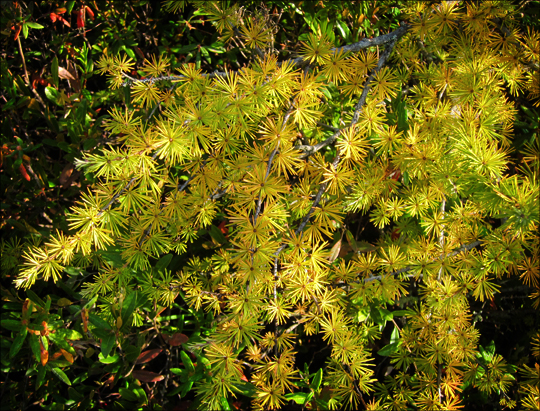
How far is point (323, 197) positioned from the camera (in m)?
1.03

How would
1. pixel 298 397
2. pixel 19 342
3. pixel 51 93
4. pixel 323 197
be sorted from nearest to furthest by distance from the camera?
pixel 323 197
pixel 19 342
pixel 298 397
pixel 51 93

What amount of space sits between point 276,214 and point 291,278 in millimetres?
200

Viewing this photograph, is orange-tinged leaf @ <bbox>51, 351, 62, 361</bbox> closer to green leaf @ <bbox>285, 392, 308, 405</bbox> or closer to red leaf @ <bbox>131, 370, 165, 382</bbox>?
red leaf @ <bbox>131, 370, 165, 382</bbox>

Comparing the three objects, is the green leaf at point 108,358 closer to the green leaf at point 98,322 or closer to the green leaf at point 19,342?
the green leaf at point 98,322

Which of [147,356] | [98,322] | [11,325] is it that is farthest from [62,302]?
[147,356]

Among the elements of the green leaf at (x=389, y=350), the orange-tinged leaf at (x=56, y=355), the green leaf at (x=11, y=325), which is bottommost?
the green leaf at (x=389, y=350)

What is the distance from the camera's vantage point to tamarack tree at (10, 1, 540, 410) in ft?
2.72

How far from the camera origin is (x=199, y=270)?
1271 mm

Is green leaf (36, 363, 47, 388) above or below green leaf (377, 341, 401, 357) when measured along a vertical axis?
above

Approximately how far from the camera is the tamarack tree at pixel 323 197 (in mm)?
829

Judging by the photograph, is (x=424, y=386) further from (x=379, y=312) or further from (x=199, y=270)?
(x=199, y=270)

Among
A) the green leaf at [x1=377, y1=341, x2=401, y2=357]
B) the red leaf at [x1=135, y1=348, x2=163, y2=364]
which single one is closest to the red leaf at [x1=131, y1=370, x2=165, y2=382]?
the red leaf at [x1=135, y1=348, x2=163, y2=364]

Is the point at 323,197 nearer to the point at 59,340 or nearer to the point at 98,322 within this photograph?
the point at 98,322

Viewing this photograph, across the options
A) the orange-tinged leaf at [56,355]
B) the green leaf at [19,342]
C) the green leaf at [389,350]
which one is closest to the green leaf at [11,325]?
the green leaf at [19,342]
